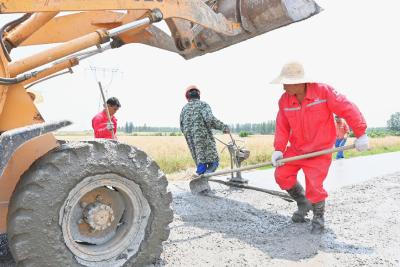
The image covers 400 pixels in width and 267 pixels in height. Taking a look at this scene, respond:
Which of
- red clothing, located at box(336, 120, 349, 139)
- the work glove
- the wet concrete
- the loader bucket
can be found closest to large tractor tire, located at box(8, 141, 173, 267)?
the loader bucket

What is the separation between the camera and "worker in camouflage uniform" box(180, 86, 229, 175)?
261 inches

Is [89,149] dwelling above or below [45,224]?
above

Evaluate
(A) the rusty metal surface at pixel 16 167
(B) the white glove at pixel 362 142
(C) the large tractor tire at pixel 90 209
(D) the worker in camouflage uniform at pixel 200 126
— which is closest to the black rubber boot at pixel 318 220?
(B) the white glove at pixel 362 142

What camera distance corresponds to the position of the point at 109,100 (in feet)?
22.2

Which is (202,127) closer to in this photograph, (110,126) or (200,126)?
(200,126)

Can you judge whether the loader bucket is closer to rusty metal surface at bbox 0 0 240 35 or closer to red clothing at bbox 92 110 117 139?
rusty metal surface at bbox 0 0 240 35

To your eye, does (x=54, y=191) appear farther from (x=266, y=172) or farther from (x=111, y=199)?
(x=266, y=172)

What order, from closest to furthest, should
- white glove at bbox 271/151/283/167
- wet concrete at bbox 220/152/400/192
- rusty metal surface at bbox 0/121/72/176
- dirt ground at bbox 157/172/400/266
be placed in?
rusty metal surface at bbox 0/121/72/176, dirt ground at bbox 157/172/400/266, white glove at bbox 271/151/283/167, wet concrete at bbox 220/152/400/192

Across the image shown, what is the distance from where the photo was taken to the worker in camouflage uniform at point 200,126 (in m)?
6.63

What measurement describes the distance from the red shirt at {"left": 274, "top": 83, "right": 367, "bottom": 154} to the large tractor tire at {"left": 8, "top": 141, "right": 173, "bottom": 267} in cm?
183

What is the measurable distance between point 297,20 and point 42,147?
9.30 feet

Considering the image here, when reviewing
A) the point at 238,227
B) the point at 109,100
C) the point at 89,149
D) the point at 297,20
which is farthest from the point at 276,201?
the point at 89,149

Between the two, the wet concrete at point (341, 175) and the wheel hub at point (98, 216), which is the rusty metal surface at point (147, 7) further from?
the wet concrete at point (341, 175)

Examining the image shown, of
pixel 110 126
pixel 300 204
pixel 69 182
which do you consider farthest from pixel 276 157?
pixel 110 126
